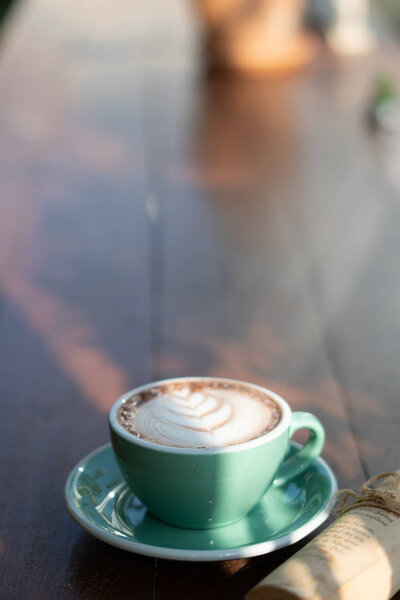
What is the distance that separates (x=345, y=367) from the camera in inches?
35.5

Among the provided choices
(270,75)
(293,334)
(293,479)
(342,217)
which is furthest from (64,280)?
(270,75)

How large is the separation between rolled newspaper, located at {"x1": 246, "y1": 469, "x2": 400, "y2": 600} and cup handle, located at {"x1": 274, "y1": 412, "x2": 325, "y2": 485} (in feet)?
0.31

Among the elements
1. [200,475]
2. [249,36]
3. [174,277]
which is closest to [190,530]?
[200,475]

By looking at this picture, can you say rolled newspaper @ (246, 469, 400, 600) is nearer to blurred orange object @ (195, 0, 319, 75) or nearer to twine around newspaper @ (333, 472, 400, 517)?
twine around newspaper @ (333, 472, 400, 517)

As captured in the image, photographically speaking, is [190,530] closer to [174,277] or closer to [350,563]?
[350,563]

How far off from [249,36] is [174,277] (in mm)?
1945

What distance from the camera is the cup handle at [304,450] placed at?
0.62 metres

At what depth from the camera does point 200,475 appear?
0.55 m

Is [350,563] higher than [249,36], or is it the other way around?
[249,36]

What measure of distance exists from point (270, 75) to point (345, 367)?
2066 millimetres

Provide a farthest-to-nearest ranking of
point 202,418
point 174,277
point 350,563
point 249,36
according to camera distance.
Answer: point 249,36, point 174,277, point 202,418, point 350,563

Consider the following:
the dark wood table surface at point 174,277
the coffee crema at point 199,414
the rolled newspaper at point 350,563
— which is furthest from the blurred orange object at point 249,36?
the rolled newspaper at point 350,563

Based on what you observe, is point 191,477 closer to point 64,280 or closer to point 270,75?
point 64,280

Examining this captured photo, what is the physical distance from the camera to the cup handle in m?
0.62
